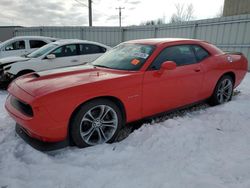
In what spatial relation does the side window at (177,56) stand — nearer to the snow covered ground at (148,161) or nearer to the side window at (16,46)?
the snow covered ground at (148,161)

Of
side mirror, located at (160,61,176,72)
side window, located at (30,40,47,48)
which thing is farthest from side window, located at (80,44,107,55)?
side mirror, located at (160,61,176,72)

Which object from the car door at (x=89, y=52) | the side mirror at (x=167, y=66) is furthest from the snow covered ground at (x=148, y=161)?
the car door at (x=89, y=52)

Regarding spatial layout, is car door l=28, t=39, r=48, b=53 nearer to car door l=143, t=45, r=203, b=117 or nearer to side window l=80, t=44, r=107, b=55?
side window l=80, t=44, r=107, b=55

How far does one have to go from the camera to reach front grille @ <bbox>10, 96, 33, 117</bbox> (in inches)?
106

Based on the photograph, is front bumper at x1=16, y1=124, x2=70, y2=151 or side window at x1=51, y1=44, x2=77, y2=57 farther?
side window at x1=51, y1=44, x2=77, y2=57

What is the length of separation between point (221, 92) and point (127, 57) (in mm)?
2315

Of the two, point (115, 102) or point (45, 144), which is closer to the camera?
point (45, 144)

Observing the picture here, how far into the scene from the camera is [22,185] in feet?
7.32

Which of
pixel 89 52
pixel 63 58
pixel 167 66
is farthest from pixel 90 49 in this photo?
pixel 167 66

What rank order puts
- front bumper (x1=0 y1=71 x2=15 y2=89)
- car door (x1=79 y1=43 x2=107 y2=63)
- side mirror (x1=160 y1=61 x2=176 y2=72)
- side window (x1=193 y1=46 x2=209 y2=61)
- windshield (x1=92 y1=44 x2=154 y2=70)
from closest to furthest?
1. side mirror (x1=160 y1=61 x2=176 y2=72)
2. windshield (x1=92 y1=44 x2=154 y2=70)
3. side window (x1=193 y1=46 x2=209 y2=61)
4. front bumper (x1=0 y1=71 x2=15 y2=89)
5. car door (x1=79 y1=43 x2=107 y2=63)

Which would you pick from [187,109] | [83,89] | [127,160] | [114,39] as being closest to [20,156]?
[83,89]

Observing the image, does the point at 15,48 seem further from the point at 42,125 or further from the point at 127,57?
the point at 42,125

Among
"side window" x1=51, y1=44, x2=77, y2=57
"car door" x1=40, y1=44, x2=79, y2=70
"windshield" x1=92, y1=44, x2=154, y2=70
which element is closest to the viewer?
"windshield" x1=92, y1=44, x2=154, y2=70

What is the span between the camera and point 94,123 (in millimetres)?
2994
